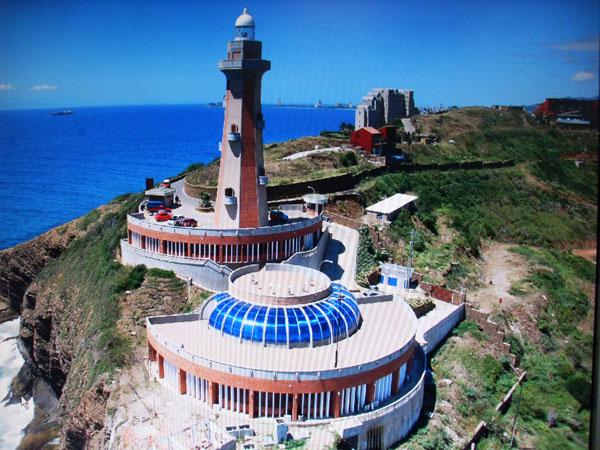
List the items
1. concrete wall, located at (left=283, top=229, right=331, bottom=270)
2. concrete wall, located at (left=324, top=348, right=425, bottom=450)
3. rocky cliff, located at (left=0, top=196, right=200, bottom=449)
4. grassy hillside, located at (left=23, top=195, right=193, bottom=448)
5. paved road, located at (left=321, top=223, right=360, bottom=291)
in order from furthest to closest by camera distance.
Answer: paved road, located at (left=321, top=223, right=360, bottom=291) → concrete wall, located at (left=283, top=229, right=331, bottom=270) → rocky cliff, located at (left=0, top=196, right=200, bottom=449) → grassy hillside, located at (left=23, top=195, right=193, bottom=448) → concrete wall, located at (left=324, top=348, right=425, bottom=450)

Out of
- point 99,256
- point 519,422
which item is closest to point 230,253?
point 99,256

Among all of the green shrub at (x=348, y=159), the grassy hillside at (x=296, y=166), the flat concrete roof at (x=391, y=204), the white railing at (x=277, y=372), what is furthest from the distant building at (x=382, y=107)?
the white railing at (x=277, y=372)

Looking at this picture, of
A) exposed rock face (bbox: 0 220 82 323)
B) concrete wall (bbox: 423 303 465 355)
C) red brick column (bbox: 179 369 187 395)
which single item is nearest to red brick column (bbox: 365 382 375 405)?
concrete wall (bbox: 423 303 465 355)

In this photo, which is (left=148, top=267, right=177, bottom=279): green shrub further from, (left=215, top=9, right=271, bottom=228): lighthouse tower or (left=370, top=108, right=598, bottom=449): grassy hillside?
(left=370, top=108, right=598, bottom=449): grassy hillside

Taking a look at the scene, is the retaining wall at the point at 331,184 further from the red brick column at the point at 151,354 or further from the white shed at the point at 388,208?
the red brick column at the point at 151,354

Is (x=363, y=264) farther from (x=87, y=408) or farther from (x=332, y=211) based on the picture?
(x=87, y=408)

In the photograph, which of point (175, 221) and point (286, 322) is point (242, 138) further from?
point (286, 322)
